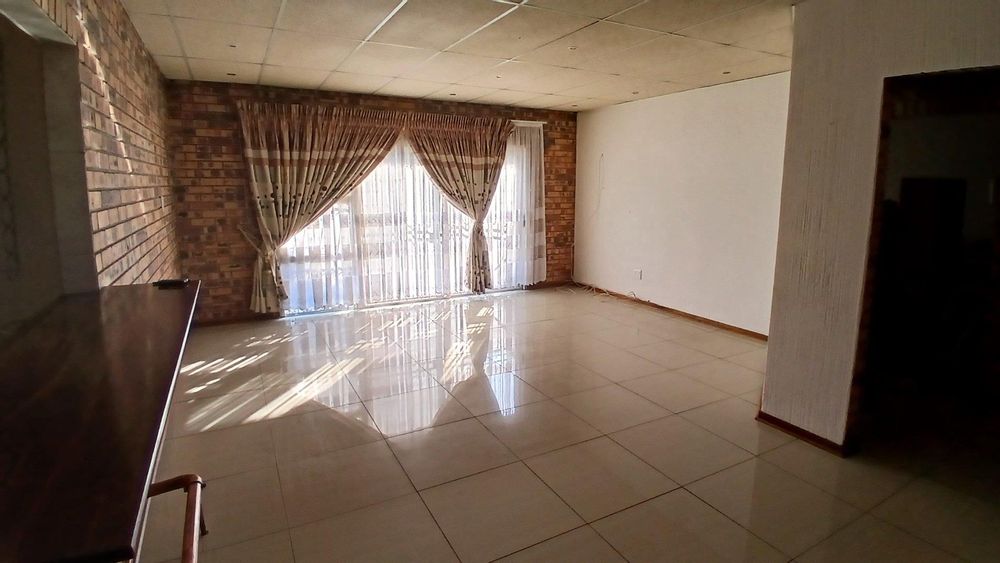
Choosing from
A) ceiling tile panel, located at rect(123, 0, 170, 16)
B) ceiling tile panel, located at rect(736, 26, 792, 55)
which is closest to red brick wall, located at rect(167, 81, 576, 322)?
ceiling tile panel, located at rect(123, 0, 170, 16)

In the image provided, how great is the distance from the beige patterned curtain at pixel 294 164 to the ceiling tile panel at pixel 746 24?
3407 mm

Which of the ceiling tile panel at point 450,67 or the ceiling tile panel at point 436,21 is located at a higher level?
the ceiling tile panel at point 450,67

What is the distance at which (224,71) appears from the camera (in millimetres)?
4387

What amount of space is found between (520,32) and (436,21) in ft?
1.79

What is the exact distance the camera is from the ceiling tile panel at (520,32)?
3.02 metres

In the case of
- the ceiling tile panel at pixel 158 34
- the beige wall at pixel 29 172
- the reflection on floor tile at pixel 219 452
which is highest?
the ceiling tile panel at pixel 158 34

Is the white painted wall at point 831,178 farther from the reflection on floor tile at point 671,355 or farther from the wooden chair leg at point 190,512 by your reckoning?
the wooden chair leg at point 190,512

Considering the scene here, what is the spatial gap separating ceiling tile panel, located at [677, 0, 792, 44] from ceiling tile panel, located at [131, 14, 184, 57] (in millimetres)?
3138

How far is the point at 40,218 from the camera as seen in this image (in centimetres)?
181

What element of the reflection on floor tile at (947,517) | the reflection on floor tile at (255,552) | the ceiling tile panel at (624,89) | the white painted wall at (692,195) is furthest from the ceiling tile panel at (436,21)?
the reflection on floor tile at (947,517)

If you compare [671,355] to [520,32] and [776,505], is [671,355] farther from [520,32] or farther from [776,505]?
[520,32]

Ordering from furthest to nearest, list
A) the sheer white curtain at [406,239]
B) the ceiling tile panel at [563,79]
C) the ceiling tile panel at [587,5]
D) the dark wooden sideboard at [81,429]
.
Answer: the sheer white curtain at [406,239] → the ceiling tile panel at [563,79] → the ceiling tile panel at [587,5] → the dark wooden sideboard at [81,429]

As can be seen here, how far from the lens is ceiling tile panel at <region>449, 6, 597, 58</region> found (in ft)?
9.90

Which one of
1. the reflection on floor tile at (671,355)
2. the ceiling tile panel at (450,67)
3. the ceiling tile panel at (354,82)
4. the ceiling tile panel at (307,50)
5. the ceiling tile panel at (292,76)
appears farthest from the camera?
the ceiling tile panel at (354,82)
